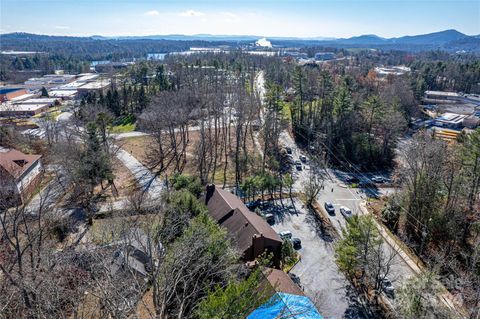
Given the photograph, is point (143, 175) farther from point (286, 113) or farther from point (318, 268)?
point (286, 113)

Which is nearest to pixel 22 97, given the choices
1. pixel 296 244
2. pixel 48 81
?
pixel 48 81

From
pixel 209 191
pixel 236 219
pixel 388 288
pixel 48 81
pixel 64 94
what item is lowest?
pixel 388 288

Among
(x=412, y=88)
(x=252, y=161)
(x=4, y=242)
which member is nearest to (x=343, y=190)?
(x=252, y=161)

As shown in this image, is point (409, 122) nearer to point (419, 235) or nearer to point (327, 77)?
point (327, 77)

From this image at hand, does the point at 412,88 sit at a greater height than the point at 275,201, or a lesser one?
greater

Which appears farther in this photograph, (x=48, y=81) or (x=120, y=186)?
(x=48, y=81)

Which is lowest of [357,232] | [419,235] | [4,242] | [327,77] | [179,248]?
[419,235]

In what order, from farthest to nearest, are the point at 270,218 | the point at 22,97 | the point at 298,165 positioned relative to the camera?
the point at 22,97, the point at 298,165, the point at 270,218
